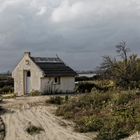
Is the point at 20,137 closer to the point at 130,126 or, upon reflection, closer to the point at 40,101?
the point at 130,126

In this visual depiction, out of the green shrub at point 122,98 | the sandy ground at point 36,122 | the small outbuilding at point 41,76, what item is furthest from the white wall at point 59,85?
the green shrub at point 122,98

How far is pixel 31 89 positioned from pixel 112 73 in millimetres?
7259

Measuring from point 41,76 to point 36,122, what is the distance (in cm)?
1606

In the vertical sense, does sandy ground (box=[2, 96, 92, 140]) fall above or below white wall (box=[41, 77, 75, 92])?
below

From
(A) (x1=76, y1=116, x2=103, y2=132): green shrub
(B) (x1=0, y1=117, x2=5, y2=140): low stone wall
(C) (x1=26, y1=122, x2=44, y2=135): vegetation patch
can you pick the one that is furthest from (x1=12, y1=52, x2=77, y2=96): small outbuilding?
(A) (x1=76, y1=116, x2=103, y2=132): green shrub

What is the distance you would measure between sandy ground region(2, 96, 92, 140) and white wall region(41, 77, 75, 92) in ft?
32.9

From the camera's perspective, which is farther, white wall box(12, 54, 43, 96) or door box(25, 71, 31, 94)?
door box(25, 71, 31, 94)

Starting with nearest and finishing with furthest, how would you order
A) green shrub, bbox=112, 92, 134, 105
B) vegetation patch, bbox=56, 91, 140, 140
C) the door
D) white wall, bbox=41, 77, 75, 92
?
vegetation patch, bbox=56, 91, 140, 140
green shrub, bbox=112, 92, 134, 105
white wall, bbox=41, 77, 75, 92
the door

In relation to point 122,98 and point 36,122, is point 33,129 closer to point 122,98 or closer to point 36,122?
point 36,122

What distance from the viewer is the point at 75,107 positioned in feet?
95.2

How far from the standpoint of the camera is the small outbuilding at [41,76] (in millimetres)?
43469

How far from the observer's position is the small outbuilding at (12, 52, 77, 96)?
43.5 meters

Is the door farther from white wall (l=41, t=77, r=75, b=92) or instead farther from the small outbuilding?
white wall (l=41, t=77, r=75, b=92)

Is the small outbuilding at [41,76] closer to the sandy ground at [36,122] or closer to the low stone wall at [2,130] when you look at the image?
the sandy ground at [36,122]
